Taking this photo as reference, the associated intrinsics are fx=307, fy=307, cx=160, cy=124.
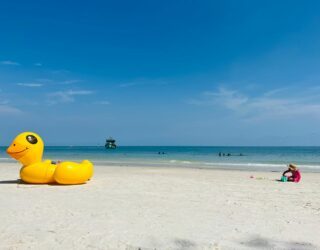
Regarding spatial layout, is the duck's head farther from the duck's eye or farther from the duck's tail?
A: the duck's tail

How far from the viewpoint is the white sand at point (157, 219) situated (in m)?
5.07

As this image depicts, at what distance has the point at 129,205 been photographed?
797 cm

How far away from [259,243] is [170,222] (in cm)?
187

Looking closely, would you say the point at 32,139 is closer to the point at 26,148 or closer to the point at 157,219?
the point at 26,148

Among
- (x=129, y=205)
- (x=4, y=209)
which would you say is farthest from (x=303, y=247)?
(x=4, y=209)

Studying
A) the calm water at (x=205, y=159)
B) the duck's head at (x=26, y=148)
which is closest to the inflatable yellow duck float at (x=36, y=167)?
the duck's head at (x=26, y=148)

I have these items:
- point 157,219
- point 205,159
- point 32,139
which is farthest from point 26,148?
point 205,159

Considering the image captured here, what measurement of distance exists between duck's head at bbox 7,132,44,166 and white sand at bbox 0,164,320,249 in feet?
4.20

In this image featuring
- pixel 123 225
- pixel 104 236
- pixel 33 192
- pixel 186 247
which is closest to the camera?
pixel 186 247

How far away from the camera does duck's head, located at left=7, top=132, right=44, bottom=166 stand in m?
11.1

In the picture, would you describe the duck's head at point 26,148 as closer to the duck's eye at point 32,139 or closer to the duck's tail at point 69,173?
the duck's eye at point 32,139

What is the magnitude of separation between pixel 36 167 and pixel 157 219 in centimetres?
666

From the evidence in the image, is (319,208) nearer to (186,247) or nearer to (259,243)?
(259,243)

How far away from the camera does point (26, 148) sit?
440 inches
